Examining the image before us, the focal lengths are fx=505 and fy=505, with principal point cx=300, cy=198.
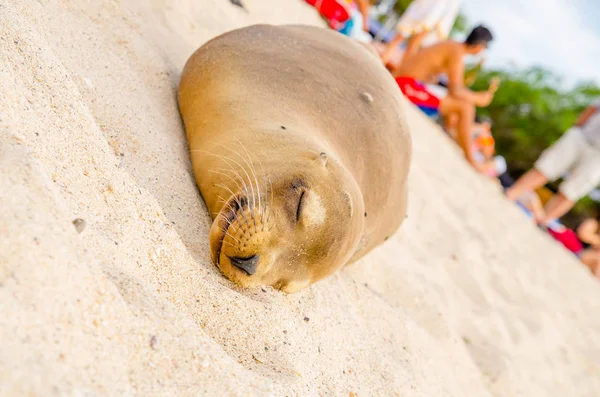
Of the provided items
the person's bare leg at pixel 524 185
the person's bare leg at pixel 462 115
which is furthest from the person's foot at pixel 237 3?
the person's bare leg at pixel 524 185

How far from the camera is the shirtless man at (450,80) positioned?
19.6 feet

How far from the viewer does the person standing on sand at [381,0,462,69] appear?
632 cm

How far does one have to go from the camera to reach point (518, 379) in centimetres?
280

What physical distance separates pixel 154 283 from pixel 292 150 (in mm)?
→ 733

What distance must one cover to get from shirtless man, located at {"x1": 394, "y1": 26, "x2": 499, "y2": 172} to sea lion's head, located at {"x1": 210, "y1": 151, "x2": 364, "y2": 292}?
466 cm

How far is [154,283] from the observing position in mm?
1399

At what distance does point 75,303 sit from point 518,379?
8.40 feet

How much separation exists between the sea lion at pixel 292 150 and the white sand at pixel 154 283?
13 centimetres

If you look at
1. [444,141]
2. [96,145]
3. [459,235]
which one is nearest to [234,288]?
[96,145]

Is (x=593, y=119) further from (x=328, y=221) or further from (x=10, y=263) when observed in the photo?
(x=10, y=263)

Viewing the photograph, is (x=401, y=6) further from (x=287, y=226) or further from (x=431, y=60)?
(x=287, y=226)

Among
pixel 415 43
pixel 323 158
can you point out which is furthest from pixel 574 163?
pixel 323 158

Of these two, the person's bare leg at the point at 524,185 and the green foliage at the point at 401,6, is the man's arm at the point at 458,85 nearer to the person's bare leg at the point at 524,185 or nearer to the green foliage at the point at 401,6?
the person's bare leg at the point at 524,185

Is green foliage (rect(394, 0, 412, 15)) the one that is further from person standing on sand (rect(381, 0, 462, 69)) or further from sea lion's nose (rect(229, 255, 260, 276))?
sea lion's nose (rect(229, 255, 260, 276))
